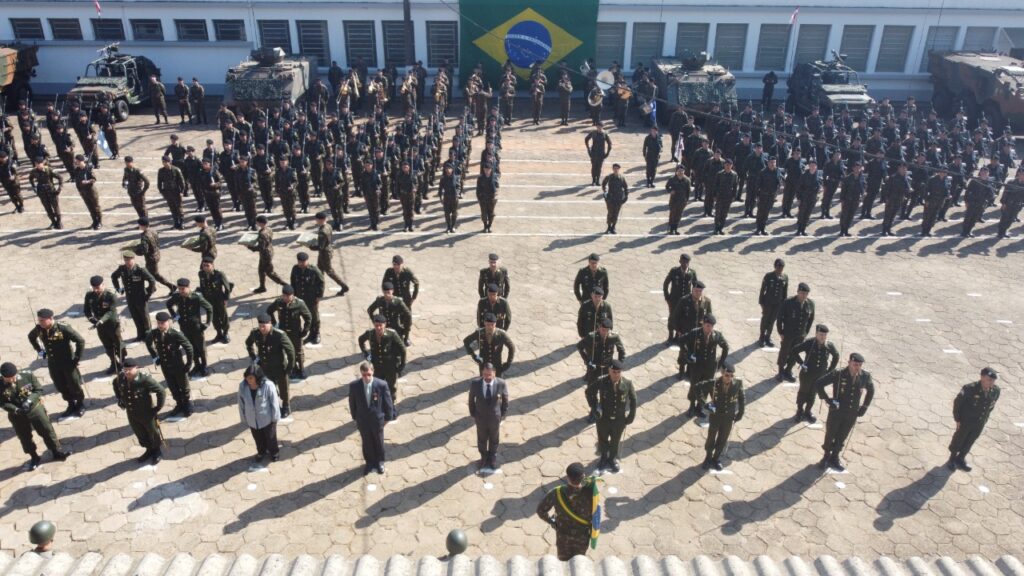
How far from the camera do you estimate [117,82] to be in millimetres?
23891

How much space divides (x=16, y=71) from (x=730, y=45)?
27.1m

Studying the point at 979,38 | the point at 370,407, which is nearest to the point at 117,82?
the point at 370,407

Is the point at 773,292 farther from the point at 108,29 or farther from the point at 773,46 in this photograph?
the point at 108,29

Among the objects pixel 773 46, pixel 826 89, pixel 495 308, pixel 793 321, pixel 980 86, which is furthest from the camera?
pixel 773 46

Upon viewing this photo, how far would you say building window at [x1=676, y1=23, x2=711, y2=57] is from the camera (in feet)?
93.0

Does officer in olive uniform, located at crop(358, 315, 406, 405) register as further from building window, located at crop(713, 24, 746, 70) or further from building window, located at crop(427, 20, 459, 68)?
building window, located at crop(713, 24, 746, 70)

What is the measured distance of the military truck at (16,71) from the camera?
24.5m

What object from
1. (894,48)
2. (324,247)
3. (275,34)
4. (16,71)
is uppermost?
(275,34)

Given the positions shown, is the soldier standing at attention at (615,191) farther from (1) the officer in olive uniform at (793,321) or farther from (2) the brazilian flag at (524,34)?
(2) the brazilian flag at (524,34)

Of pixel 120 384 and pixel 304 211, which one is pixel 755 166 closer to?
pixel 304 211

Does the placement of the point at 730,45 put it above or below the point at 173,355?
above

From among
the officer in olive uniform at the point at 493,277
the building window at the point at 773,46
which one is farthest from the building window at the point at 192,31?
the officer in olive uniform at the point at 493,277

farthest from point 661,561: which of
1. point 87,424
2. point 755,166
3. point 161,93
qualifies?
point 161,93

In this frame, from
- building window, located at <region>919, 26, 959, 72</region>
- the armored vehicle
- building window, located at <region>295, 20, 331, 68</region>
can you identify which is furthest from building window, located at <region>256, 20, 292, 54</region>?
building window, located at <region>919, 26, 959, 72</region>
